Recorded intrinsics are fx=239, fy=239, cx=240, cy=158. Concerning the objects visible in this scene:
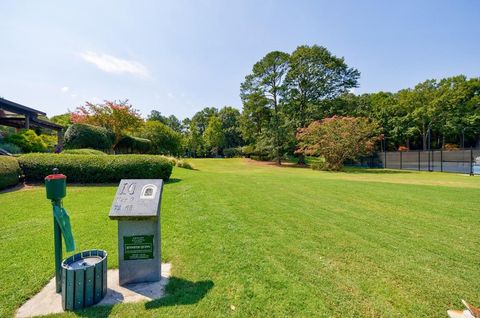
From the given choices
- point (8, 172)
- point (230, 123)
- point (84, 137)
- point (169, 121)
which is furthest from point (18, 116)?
point (169, 121)

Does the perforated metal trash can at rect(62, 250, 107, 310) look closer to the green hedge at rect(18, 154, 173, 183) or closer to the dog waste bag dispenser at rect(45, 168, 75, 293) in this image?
the dog waste bag dispenser at rect(45, 168, 75, 293)

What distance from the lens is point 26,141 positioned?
12398 millimetres

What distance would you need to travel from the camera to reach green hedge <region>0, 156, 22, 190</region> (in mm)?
7125

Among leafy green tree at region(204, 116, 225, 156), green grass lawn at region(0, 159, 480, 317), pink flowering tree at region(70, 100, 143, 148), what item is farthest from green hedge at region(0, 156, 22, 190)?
leafy green tree at region(204, 116, 225, 156)

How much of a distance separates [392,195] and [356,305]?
6.32 m

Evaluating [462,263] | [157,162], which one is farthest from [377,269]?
[157,162]

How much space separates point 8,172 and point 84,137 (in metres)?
6.95

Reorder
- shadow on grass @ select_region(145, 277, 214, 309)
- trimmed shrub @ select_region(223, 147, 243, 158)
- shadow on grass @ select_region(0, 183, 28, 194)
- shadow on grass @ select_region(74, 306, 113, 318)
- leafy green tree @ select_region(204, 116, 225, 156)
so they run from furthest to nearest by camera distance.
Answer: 1. leafy green tree @ select_region(204, 116, 225, 156)
2. trimmed shrub @ select_region(223, 147, 243, 158)
3. shadow on grass @ select_region(0, 183, 28, 194)
4. shadow on grass @ select_region(145, 277, 214, 309)
5. shadow on grass @ select_region(74, 306, 113, 318)

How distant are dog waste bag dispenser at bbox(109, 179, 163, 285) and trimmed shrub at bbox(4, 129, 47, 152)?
13.6 metres

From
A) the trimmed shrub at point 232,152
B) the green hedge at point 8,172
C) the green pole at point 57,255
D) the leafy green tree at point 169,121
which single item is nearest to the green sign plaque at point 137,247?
the green pole at point 57,255

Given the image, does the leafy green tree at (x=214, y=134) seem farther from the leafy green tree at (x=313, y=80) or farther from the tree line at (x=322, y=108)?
the leafy green tree at (x=313, y=80)

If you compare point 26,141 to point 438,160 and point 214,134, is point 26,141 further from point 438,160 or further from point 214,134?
point 214,134

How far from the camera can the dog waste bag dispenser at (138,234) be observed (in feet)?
8.37

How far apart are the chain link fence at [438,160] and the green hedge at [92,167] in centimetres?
1866
